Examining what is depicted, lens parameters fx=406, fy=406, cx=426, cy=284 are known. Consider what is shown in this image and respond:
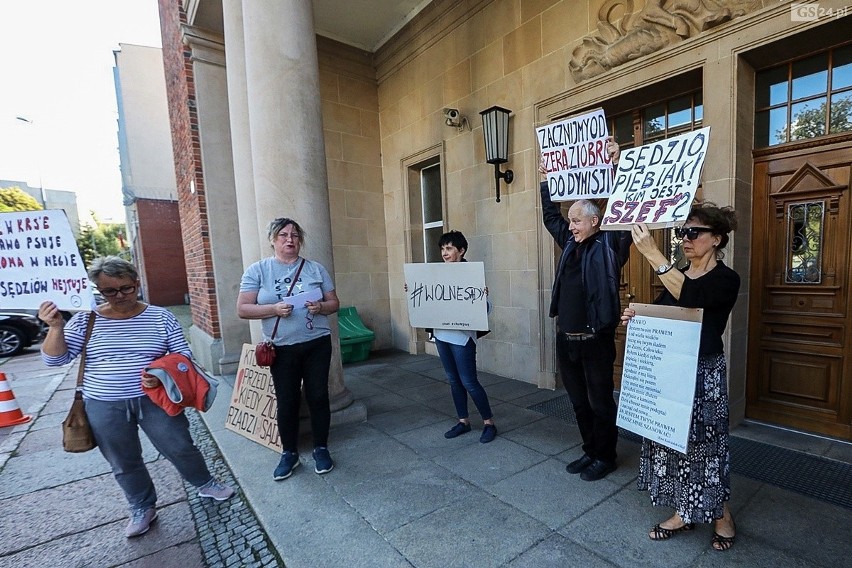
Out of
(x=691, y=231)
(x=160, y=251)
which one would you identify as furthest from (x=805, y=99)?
(x=160, y=251)

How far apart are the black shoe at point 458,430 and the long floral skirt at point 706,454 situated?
1827 mm

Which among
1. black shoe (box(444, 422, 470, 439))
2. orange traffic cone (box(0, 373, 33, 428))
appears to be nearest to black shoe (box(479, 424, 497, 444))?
black shoe (box(444, 422, 470, 439))

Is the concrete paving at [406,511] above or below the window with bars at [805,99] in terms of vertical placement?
below

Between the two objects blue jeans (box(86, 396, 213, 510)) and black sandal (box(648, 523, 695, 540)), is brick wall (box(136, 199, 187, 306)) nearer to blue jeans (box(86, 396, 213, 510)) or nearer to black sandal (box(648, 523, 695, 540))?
blue jeans (box(86, 396, 213, 510))

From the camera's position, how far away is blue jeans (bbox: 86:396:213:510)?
2.37 m

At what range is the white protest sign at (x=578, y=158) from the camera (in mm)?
2750

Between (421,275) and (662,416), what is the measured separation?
221 cm

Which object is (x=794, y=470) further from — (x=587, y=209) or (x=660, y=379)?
(x=587, y=209)

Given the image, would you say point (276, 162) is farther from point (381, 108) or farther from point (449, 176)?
point (381, 108)

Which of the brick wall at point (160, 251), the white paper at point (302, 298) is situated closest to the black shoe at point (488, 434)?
the white paper at point (302, 298)

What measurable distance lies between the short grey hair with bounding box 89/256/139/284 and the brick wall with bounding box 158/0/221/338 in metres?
3.78

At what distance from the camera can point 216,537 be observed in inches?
98.3

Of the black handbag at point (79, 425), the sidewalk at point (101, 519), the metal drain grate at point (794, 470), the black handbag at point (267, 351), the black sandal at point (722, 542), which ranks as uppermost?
the black handbag at point (267, 351)

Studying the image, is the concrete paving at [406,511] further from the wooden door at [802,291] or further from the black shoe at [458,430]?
the wooden door at [802,291]
